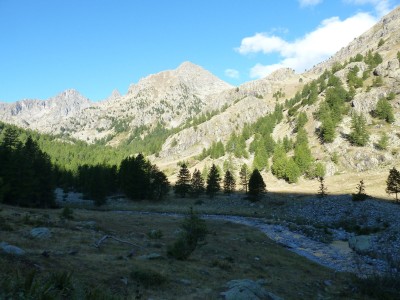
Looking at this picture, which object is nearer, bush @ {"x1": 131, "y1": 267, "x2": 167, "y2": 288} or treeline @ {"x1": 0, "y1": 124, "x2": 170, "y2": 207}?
bush @ {"x1": 131, "y1": 267, "x2": 167, "y2": 288}

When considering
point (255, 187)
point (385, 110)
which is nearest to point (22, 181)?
point (255, 187)

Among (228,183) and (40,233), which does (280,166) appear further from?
(40,233)

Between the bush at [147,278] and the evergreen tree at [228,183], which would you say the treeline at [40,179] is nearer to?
the evergreen tree at [228,183]

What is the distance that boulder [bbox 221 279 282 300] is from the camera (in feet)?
54.3

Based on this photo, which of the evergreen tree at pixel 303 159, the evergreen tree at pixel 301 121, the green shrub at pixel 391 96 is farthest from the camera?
the evergreen tree at pixel 301 121

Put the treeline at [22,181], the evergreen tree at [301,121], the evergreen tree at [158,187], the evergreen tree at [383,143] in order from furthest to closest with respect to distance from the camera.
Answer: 1. the evergreen tree at [301,121]
2. the evergreen tree at [383,143]
3. the evergreen tree at [158,187]
4. the treeline at [22,181]

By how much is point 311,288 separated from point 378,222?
112ft

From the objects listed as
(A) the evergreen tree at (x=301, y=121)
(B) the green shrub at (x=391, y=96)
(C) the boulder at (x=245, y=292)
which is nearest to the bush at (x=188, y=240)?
(C) the boulder at (x=245, y=292)

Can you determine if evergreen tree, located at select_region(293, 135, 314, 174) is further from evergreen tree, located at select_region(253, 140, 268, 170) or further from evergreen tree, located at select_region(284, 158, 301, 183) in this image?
evergreen tree, located at select_region(253, 140, 268, 170)

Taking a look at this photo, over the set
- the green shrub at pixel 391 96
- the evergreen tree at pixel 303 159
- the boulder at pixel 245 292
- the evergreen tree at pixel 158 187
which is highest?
the green shrub at pixel 391 96

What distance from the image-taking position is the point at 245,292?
16891 mm

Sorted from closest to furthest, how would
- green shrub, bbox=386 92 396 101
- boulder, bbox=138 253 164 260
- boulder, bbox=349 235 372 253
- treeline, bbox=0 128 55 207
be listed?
boulder, bbox=138 253 164 260, boulder, bbox=349 235 372 253, treeline, bbox=0 128 55 207, green shrub, bbox=386 92 396 101

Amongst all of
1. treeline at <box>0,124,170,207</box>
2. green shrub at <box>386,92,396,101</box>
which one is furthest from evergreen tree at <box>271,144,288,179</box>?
green shrub at <box>386,92,396,101</box>

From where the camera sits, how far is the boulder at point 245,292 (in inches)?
651
